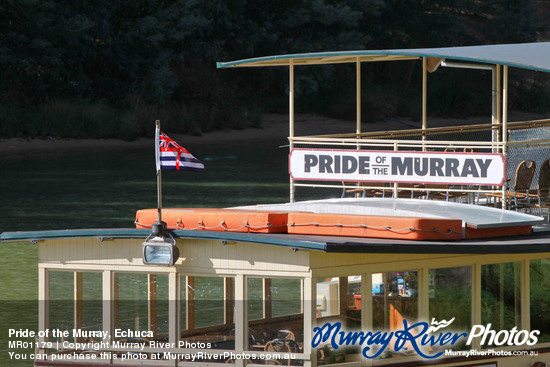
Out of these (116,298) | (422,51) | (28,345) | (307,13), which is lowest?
(28,345)

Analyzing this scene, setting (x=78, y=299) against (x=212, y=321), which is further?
(x=212, y=321)

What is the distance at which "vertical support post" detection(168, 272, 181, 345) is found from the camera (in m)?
9.78

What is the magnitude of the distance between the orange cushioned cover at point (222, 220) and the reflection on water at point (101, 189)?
8.75 meters

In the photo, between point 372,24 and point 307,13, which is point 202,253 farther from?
point 372,24

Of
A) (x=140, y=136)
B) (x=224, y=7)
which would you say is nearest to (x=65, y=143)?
(x=140, y=136)

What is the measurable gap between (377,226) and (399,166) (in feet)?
8.77

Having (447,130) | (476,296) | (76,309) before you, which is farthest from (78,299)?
(447,130)

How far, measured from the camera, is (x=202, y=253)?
972 centimetres

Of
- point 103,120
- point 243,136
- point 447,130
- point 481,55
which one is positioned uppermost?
point 103,120

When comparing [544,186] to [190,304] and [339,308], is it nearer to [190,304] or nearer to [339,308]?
[339,308]

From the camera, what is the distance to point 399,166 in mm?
12578

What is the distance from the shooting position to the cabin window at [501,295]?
10.4 metres

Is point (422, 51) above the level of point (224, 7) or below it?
below

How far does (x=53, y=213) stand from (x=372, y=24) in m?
35.2
